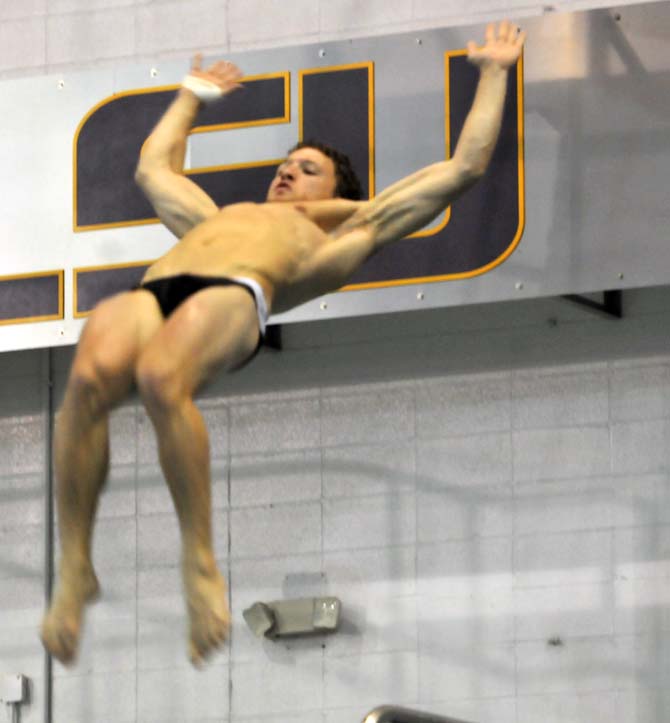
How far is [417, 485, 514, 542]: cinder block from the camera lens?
1098 centimetres

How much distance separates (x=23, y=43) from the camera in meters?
12.2

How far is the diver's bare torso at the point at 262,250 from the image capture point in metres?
7.52

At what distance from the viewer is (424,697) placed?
10953mm

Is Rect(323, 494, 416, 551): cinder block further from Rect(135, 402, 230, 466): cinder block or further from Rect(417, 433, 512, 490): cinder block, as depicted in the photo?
Rect(135, 402, 230, 466): cinder block

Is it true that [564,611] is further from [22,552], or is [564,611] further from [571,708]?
[22,552]

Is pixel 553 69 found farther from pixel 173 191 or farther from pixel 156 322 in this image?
pixel 156 322

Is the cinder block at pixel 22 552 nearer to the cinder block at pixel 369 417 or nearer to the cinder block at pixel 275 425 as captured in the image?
the cinder block at pixel 275 425

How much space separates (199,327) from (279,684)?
439 centimetres

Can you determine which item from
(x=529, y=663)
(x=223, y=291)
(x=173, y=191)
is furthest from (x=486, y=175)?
(x=223, y=291)

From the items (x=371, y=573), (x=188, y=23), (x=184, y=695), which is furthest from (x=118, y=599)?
(x=188, y=23)

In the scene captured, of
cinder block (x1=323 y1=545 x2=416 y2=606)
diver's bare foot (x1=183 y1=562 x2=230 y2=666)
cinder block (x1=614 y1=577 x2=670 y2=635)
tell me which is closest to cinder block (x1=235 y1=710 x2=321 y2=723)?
cinder block (x1=323 y1=545 x2=416 y2=606)

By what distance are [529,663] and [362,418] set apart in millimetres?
1463

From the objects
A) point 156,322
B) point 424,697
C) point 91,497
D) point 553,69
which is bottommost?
point 424,697

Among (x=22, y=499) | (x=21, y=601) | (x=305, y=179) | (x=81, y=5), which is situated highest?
(x=81, y=5)
